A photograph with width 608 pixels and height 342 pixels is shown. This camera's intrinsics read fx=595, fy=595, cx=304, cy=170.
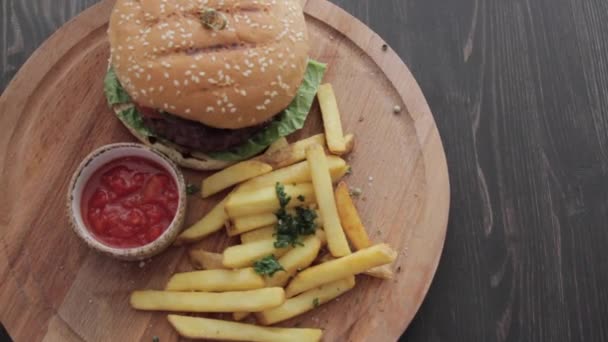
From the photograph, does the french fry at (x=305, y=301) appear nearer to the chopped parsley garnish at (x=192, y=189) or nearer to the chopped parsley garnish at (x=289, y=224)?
the chopped parsley garnish at (x=289, y=224)

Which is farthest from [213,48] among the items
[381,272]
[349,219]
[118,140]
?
[381,272]

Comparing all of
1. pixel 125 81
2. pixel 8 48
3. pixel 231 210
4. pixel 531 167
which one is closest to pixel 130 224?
pixel 231 210

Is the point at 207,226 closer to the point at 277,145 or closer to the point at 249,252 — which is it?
the point at 249,252

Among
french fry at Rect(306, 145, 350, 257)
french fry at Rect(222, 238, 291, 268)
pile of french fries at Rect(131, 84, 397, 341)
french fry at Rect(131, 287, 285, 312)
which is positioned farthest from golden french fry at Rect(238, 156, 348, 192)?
french fry at Rect(131, 287, 285, 312)

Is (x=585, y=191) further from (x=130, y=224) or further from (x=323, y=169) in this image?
(x=130, y=224)

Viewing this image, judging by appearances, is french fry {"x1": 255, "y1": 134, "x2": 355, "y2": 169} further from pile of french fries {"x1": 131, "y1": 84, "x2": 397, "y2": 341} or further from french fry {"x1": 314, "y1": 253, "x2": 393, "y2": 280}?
french fry {"x1": 314, "y1": 253, "x2": 393, "y2": 280}
